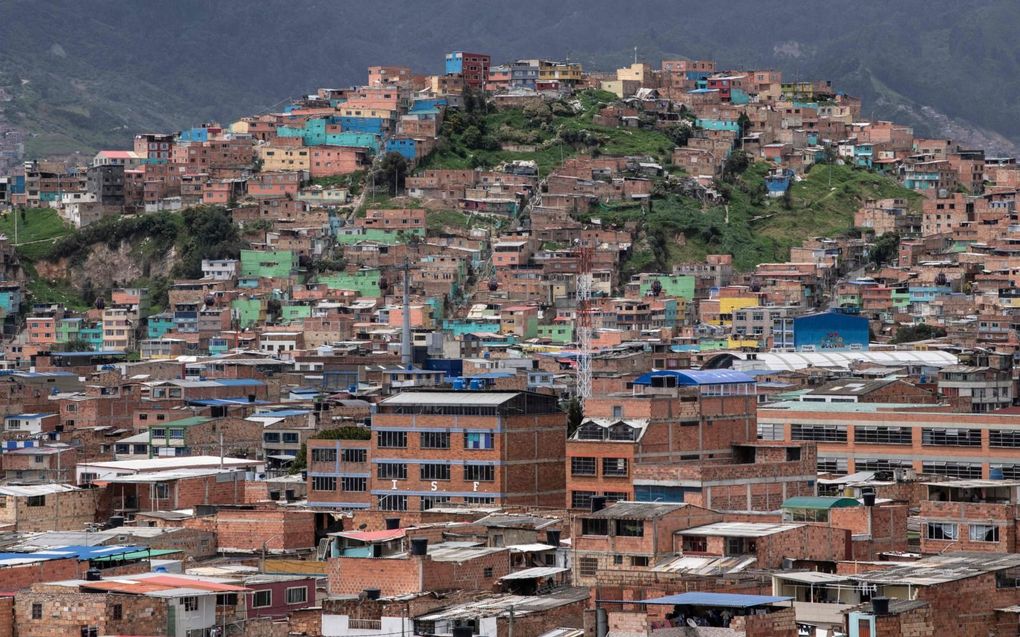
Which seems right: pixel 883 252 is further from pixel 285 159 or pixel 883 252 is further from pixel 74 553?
pixel 74 553

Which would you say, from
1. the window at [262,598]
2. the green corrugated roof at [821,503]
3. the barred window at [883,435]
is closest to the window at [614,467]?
the green corrugated roof at [821,503]

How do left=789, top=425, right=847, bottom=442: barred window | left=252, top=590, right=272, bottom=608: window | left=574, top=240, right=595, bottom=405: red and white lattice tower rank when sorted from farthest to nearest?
left=574, top=240, right=595, bottom=405: red and white lattice tower
left=789, top=425, right=847, bottom=442: barred window
left=252, top=590, right=272, bottom=608: window

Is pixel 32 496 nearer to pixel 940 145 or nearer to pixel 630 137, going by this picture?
pixel 630 137

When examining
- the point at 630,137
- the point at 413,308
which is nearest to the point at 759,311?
the point at 413,308

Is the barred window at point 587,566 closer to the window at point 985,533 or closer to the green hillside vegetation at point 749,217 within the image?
the window at point 985,533

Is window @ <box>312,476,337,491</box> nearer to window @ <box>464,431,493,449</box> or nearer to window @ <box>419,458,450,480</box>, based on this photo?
window @ <box>419,458,450,480</box>

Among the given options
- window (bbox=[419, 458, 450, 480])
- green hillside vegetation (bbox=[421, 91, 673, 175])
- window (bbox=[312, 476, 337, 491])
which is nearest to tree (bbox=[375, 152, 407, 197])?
green hillside vegetation (bbox=[421, 91, 673, 175])

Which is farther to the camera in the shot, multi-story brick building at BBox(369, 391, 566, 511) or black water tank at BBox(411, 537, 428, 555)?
multi-story brick building at BBox(369, 391, 566, 511)
